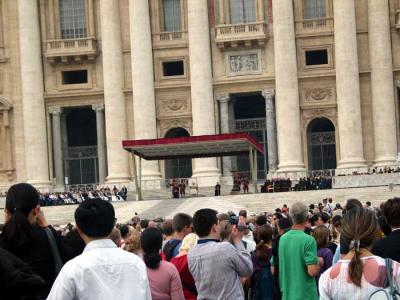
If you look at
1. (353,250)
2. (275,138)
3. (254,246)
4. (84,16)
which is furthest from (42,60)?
(353,250)

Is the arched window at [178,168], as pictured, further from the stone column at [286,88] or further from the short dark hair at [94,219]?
the short dark hair at [94,219]

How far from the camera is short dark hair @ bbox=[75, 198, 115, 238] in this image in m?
7.65

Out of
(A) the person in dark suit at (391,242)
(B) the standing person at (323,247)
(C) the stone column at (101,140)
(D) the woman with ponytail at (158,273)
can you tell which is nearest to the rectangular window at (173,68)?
(C) the stone column at (101,140)

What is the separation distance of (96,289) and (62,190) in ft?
197

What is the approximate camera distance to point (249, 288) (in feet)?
47.2

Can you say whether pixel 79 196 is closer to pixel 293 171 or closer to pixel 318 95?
pixel 293 171

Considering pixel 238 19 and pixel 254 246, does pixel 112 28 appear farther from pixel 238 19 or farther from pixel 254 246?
pixel 254 246

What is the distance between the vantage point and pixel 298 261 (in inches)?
473

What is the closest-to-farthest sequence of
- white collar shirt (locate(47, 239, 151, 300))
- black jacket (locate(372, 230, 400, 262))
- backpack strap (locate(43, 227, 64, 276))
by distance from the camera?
white collar shirt (locate(47, 239, 151, 300)) < backpack strap (locate(43, 227, 64, 276)) < black jacket (locate(372, 230, 400, 262))

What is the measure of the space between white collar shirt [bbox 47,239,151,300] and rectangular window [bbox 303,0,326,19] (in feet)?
192

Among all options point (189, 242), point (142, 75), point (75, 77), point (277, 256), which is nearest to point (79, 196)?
point (142, 75)

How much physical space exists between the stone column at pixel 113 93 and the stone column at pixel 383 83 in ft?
47.3

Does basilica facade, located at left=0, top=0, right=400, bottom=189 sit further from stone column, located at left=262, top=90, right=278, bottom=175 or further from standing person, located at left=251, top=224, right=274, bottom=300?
standing person, located at left=251, top=224, right=274, bottom=300

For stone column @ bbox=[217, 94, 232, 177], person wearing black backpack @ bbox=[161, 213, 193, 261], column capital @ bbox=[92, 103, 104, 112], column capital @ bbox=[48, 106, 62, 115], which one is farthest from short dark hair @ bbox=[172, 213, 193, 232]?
column capital @ bbox=[48, 106, 62, 115]
